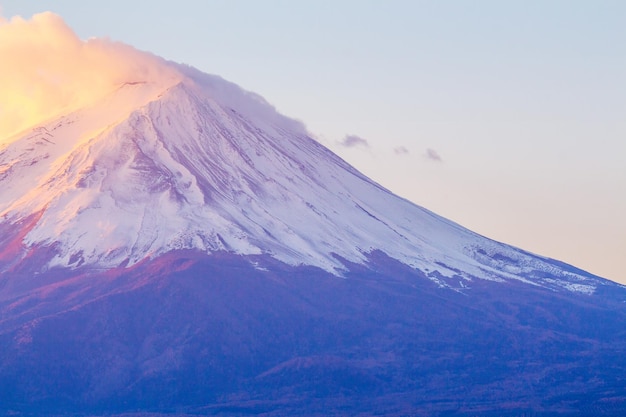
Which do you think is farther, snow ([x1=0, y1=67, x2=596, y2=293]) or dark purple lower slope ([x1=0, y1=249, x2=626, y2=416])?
snow ([x1=0, y1=67, x2=596, y2=293])

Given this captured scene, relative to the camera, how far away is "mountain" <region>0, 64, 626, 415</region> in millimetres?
72625

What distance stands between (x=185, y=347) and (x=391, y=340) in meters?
10.6

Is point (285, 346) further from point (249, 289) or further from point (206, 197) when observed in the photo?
point (206, 197)

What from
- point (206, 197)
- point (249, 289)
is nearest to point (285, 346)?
point (249, 289)

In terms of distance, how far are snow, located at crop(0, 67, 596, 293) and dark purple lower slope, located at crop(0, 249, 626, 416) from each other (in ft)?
7.94

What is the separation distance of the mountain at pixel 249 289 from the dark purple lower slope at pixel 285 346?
0.12 metres

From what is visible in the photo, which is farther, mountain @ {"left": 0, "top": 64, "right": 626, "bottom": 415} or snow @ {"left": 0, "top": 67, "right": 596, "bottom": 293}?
snow @ {"left": 0, "top": 67, "right": 596, "bottom": 293}

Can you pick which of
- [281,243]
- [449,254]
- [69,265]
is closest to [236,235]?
[281,243]

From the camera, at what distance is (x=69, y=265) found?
3233 inches

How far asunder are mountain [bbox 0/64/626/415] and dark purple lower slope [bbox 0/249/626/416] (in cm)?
12

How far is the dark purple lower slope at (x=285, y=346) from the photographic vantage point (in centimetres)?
7119

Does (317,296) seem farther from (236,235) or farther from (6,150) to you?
(6,150)

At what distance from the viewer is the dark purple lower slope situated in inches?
2803

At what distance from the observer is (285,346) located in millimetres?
77688
